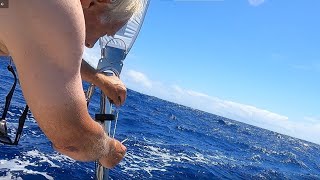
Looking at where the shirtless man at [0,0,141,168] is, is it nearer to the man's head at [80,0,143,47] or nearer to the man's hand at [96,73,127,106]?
the man's head at [80,0,143,47]

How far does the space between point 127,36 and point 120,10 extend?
1.85 feet

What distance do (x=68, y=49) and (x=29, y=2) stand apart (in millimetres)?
158

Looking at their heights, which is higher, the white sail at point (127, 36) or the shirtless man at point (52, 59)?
the white sail at point (127, 36)

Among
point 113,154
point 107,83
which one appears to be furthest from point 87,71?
point 113,154

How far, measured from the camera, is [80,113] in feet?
3.75

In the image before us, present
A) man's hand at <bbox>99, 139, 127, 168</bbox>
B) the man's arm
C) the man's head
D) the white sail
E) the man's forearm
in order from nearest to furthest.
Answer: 1. the man's arm
2. the man's head
3. man's hand at <bbox>99, 139, 127, 168</bbox>
4. the white sail
5. the man's forearm

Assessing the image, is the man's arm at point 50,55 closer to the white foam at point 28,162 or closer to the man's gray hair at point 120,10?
the man's gray hair at point 120,10

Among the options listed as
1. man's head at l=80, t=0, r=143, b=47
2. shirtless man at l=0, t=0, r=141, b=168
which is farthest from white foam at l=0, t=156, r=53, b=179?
shirtless man at l=0, t=0, r=141, b=168

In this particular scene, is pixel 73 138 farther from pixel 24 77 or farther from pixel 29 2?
pixel 29 2

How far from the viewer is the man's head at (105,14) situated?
1.31 meters

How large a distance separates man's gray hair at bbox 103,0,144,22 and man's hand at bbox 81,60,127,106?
75cm

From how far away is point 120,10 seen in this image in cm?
141

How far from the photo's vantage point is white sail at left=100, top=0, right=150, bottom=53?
186cm

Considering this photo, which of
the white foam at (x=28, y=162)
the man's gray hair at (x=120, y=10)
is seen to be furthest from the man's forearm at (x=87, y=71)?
the white foam at (x=28, y=162)
